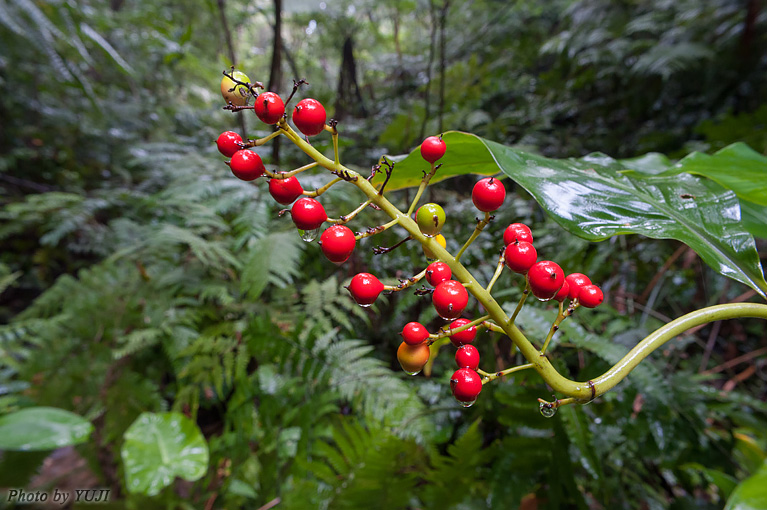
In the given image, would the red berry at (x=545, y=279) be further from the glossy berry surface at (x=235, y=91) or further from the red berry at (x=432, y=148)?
the glossy berry surface at (x=235, y=91)

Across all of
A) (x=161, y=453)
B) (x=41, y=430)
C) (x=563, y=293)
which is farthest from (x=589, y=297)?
(x=41, y=430)

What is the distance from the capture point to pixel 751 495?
1.64 ft

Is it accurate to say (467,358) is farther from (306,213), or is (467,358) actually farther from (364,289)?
(306,213)

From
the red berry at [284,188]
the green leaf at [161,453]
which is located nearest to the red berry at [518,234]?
the red berry at [284,188]

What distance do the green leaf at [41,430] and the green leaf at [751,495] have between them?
7.04 feet

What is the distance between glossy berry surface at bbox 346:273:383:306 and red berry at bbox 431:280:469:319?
0.26 feet

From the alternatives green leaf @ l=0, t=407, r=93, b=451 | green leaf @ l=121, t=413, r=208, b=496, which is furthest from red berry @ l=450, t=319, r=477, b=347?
green leaf @ l=0, t=407, r=93, b=451

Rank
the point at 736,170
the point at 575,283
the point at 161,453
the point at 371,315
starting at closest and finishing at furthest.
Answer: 1. the point at 575,283
2. the point at 736,170
3. the point at 161,453
4. the point at 371,315

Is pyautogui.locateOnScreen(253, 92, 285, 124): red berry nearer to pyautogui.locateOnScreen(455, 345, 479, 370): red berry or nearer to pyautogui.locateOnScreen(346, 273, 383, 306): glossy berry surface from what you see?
pyautogui.locateOnScreen(346, 273, 383, 306): glossy berry surface

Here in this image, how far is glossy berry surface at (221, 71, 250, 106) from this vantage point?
461 mm

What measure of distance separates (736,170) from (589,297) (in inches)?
22.5

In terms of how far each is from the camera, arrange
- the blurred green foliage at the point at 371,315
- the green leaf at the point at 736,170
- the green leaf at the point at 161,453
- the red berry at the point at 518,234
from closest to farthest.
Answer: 1. the red berry at the point at 518,234
2. the green leaf at the point at 736,170
3. the blurred green foliage at the point at 371,315
4. the green leaf at the point at 161,453

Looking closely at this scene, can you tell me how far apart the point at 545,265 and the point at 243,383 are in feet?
5.08

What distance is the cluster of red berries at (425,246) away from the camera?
1.46ft
